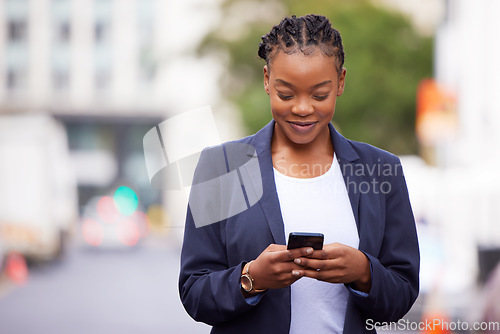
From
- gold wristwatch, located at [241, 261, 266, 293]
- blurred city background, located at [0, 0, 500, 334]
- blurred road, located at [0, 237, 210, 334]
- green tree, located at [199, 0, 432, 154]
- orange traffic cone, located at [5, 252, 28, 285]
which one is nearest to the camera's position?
gold wristwatch, located at [241, 261, 266, 293]

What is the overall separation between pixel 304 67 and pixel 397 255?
589 millimetres

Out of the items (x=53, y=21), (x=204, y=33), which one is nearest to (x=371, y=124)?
(x=204, y=33)

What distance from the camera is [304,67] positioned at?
2016 millimetres

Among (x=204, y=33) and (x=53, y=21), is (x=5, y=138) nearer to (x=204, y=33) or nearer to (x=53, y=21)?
(x=204, y=33)

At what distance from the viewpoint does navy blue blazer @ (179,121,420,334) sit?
2.02 meters

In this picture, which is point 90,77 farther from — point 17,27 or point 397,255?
point 397,255

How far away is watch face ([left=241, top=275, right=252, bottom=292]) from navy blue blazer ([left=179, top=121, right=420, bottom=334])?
0.01 meters

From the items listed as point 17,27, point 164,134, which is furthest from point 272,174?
point 17,27

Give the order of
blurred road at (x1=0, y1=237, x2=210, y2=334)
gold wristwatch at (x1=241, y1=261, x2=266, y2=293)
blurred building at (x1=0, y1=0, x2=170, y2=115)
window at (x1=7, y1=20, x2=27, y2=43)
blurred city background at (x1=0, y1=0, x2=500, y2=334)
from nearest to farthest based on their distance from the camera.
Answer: gold wristwatch at (x1=241, y1=261, x2=266, y2=293) < blurred road at (x1=0, y1=237, x2=210, y2=334) < blurred city background at (x1=0, y1=0, x2=500, y2=334) < blurred building at (x1=0, y1=0, x2=170, y2=115) < window at (x1=7, y1=20, x2=27, y2=43)

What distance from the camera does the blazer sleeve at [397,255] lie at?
6.77ft

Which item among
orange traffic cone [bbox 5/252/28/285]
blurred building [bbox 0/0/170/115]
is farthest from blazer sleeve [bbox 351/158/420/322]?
blurred building [bbox 0/0/170/115]

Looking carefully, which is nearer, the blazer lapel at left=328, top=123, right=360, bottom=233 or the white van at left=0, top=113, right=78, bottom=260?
the blazer lapel at left=328, top=123, right=360, bottom=233

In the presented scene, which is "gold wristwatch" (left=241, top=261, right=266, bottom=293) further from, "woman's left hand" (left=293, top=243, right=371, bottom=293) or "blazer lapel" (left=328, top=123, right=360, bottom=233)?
"blazer lapel" (left=328, top=123, right=360, bottom=233)

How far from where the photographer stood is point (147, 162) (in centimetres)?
247
